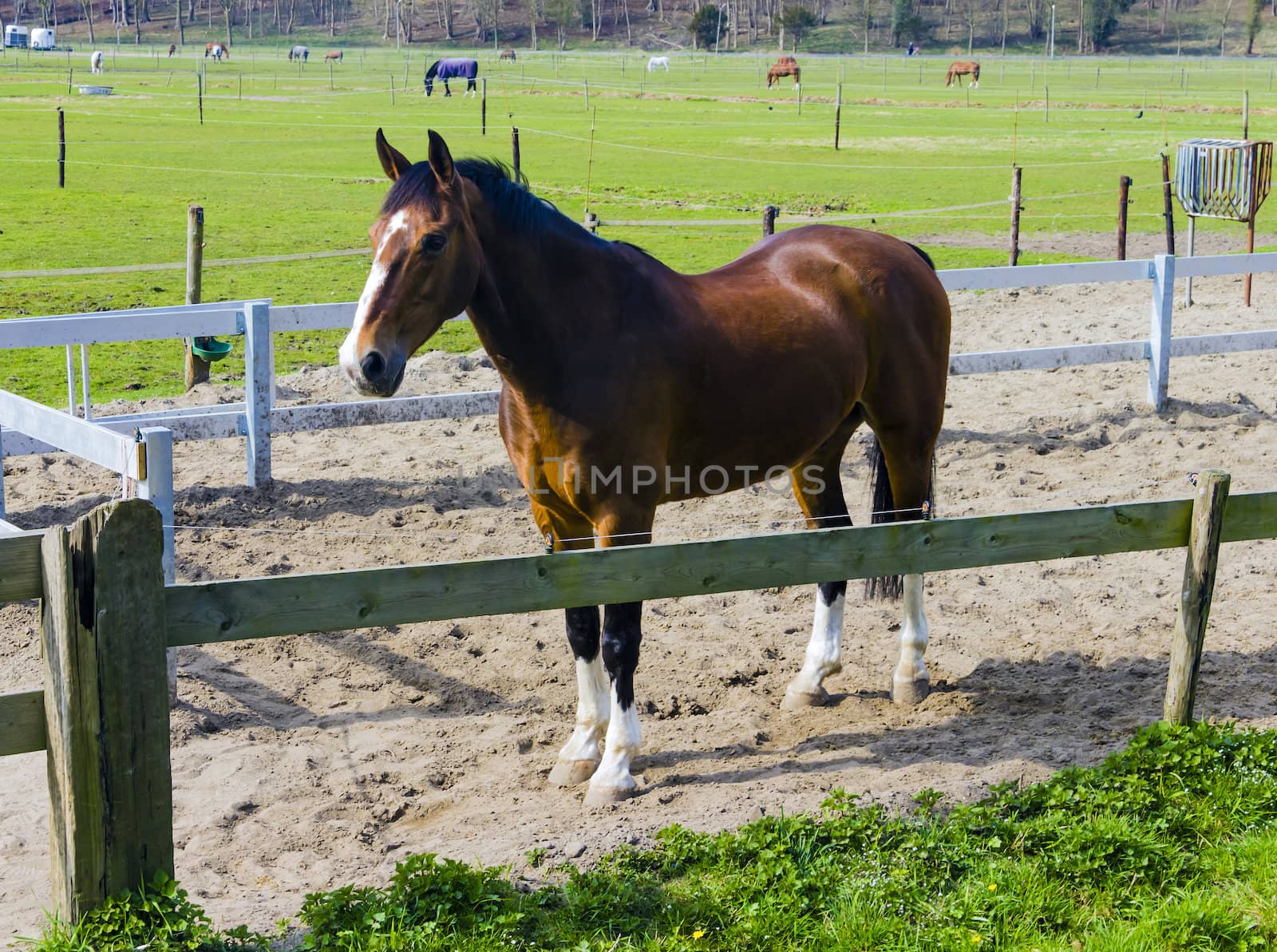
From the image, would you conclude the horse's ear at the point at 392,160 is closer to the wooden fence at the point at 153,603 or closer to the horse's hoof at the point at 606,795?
the wooden fence at the point at 153,603

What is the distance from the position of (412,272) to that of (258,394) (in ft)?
14.2

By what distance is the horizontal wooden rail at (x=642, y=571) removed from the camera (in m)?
3.68

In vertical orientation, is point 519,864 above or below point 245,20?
below

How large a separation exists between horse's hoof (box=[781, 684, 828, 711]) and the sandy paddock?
0.05m

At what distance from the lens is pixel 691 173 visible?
93.0 ft

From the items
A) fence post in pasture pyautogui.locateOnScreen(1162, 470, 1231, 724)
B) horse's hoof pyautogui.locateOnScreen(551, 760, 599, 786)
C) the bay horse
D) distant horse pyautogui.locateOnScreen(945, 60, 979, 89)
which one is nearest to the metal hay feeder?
the bay horse

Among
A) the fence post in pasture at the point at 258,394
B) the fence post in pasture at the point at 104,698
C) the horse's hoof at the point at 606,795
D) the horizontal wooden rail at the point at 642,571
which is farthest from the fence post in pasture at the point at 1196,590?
the fence post in pasture at the point at 258,394

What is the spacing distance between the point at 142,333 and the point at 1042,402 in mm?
6776

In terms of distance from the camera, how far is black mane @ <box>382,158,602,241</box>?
14.5 feet

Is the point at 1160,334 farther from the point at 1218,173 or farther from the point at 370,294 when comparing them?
the point at 370,294

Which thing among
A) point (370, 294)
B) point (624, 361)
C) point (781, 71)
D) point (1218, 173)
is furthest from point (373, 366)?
point (781, 71)

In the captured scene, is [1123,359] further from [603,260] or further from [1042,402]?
[603,260]

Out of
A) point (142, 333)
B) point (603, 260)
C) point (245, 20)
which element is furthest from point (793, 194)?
point (245, 20)

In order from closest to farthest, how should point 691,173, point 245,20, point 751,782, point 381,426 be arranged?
1. point 751,782
2. point 381,426
3. point 691,173
4. point 245,20
